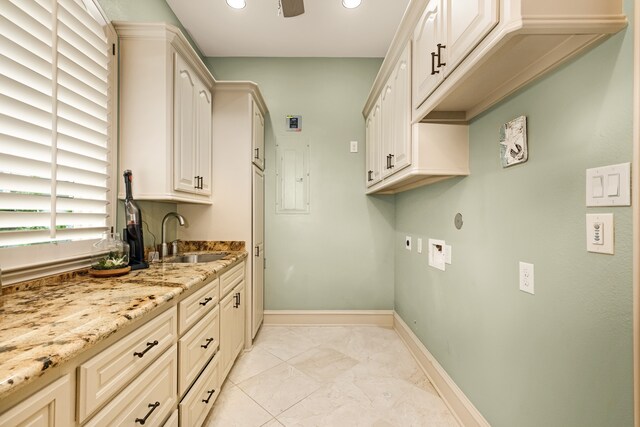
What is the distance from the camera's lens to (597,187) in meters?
0.87

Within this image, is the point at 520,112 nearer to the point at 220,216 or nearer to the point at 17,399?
the point at 17,399

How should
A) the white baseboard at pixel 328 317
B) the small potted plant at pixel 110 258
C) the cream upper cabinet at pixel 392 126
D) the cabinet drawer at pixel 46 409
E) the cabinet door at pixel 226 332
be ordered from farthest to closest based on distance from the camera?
the white baseboard at pixel 328 317 → the cabinet door at pixel 226 332 → the cream upper cabinet at pixel 392 126 → the small potted plant at pixel 110 258 → the cabinet drawer at pixel 46 409

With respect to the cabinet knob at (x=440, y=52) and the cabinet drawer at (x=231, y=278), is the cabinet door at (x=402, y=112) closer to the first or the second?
the cabinet knob at (x=440, y=52)

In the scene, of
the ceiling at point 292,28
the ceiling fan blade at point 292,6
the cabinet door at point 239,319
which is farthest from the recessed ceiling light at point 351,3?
the cabinet door at point 239,319

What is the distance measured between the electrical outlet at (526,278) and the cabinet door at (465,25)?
895 millimetres

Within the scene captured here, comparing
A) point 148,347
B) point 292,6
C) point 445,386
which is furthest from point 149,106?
point 445,386

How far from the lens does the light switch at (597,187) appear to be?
855 millimetres

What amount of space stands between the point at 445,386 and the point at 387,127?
191 centimetres

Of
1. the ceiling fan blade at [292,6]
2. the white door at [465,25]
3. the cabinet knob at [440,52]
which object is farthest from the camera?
the ceiling fan blade at [292,6]

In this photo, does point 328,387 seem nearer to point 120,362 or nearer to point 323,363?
point 323,363

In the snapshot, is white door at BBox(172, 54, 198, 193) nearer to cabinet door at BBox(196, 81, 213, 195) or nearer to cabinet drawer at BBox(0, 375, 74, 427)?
cabinet door at BBox(196, 81, 213, 195)

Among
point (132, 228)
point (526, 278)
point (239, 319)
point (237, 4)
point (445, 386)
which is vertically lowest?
point (445, 386)

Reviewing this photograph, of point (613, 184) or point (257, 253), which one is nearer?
point (613, 184)

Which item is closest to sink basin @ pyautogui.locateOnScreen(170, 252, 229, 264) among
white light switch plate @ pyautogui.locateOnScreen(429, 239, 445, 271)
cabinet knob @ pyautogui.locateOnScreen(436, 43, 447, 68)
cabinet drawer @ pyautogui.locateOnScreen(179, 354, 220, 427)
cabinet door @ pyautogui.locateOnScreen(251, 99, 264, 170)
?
cabinet drawer @ pyautogui.locateOnScreen(179, 354, 220, 427)
